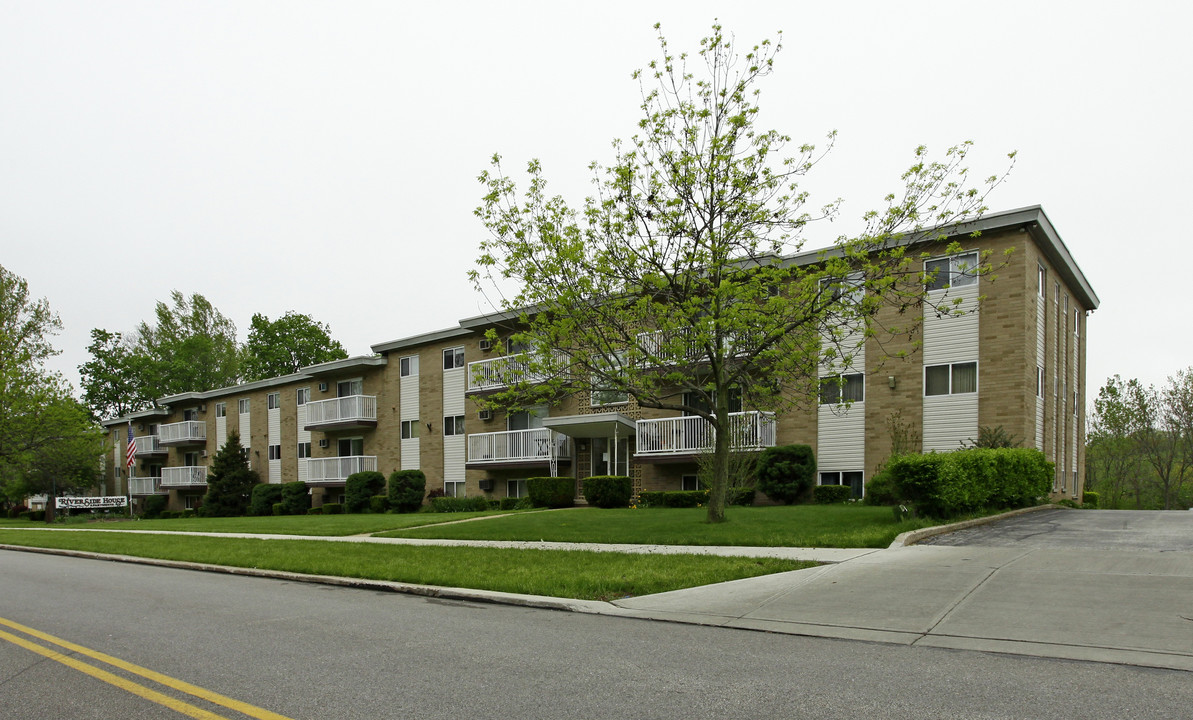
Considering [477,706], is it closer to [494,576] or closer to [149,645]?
[149,645]

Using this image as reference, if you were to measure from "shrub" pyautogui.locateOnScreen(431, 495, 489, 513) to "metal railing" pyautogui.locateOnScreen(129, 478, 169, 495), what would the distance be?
29104 millimetres

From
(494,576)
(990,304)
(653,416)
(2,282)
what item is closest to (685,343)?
(494,576)

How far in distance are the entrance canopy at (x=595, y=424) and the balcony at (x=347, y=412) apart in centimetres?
1129

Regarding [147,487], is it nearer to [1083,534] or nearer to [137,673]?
[137,673]

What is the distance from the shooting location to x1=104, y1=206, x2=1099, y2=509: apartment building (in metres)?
20.5

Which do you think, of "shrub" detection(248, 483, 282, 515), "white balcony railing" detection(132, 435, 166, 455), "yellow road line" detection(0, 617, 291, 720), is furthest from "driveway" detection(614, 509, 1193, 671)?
"white balcony railing" detection(132, 435, 166, 455)

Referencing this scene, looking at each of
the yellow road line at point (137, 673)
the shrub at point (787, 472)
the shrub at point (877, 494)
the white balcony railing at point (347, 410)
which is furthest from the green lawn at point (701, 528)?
the white balcony railing at point (347, 410)

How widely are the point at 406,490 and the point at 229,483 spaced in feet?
46.8

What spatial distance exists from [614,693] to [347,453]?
119 ft

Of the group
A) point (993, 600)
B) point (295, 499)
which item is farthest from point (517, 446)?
point (993, 600)

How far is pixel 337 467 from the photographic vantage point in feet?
124

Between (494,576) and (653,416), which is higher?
(653,416)

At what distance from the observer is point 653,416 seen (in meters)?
28.1

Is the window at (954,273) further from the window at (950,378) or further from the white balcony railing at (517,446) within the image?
the white balcony railing at (517,446)
